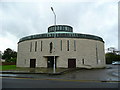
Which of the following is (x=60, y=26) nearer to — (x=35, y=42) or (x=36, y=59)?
(x=35, y=42)

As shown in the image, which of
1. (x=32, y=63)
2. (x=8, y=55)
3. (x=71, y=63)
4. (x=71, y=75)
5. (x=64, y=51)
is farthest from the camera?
(x=8, y=55)

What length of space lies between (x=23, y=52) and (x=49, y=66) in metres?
7.75

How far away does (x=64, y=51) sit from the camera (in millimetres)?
26094

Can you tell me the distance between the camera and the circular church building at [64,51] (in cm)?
2600

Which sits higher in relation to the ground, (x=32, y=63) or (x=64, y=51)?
(x=64, y=51)

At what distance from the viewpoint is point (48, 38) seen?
27156 mm

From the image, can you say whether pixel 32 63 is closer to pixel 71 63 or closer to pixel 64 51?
pixel 64 51

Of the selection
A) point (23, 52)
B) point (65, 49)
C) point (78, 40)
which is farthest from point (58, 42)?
point (23, 52)

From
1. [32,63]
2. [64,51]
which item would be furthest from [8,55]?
[64,51]

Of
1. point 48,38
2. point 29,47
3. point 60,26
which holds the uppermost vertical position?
point 60,26

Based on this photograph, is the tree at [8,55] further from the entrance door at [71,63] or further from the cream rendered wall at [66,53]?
the entrance door at [71,63]

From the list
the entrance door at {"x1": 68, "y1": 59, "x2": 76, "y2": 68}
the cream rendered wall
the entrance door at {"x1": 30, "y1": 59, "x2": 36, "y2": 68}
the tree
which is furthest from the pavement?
the tree

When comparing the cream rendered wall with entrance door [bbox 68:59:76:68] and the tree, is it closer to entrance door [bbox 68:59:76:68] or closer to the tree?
entrance door [bbox 68:59:76:68]

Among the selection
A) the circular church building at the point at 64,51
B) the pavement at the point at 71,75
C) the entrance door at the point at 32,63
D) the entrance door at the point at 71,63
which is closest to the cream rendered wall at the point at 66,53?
the circular church building at the point at 64,51
